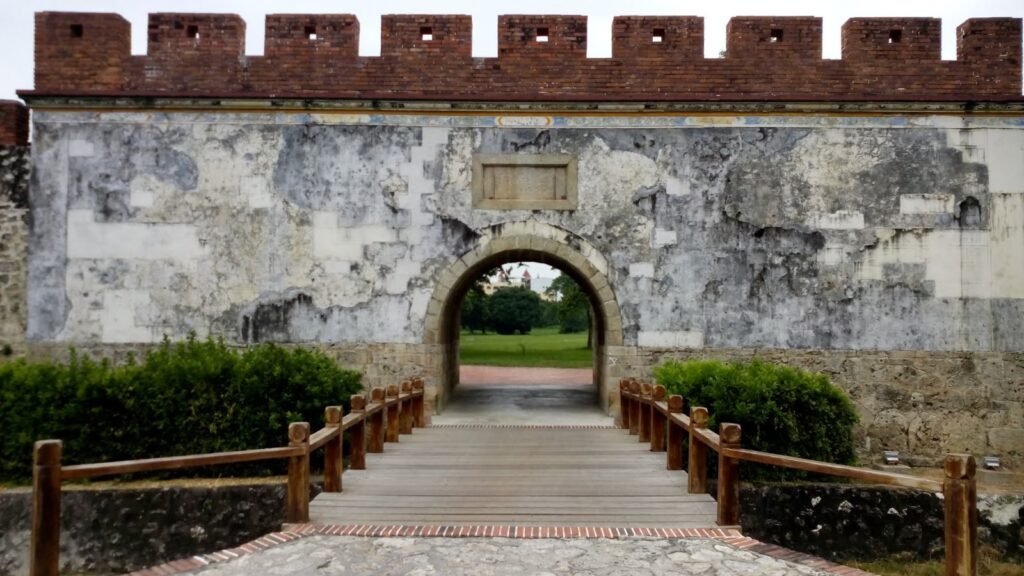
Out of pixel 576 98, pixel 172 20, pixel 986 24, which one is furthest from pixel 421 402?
pixel 986 24

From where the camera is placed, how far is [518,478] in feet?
23.0

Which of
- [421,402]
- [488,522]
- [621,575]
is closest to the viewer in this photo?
[621,575]

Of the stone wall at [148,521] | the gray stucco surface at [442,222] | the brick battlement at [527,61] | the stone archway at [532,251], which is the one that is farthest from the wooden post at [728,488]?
the brick battlement at [527,61]

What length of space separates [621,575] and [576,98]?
7.37 meters

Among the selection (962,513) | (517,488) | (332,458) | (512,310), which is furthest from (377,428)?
(512,310)

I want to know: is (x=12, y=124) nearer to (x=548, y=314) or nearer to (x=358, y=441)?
(x=358, y=441)

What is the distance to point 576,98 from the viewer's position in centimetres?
1080

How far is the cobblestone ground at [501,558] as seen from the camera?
4.81m

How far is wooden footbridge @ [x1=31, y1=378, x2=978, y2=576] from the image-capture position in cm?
454

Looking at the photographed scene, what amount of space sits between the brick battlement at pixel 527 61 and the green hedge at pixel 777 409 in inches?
165

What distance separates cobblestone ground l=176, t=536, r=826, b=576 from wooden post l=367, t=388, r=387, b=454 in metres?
2.69

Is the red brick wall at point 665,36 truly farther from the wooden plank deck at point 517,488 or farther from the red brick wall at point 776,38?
the wooden plank deck at point 517,488

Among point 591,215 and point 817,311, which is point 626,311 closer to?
point 591,215

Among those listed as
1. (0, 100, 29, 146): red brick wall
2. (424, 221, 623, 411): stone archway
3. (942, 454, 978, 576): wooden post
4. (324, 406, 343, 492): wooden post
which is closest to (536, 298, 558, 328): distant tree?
(424, 221, 623, 411): stone archway
